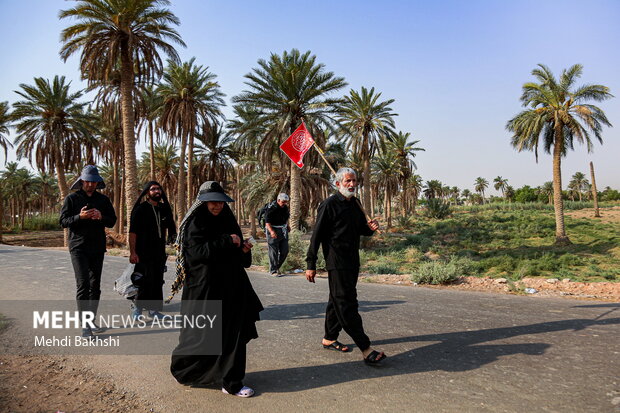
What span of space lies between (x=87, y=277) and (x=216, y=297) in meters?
2.35

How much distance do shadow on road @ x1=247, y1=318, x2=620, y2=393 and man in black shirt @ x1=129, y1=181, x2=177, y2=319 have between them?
247 cm

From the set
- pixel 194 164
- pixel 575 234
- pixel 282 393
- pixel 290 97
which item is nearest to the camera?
pixel 282 393

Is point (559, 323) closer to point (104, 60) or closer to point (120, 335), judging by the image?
point (120, 335)

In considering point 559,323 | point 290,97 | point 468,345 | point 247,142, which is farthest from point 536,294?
point 247,142

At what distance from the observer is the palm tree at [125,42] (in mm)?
17688

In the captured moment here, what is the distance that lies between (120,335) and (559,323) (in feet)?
18.6

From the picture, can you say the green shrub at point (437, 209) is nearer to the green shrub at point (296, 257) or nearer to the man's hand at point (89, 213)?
the green shrub at point (296, 257)

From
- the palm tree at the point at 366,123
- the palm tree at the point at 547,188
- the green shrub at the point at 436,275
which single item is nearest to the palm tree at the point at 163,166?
the palm tree at the point at 366,123

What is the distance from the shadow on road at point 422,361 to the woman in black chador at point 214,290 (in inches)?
14.0

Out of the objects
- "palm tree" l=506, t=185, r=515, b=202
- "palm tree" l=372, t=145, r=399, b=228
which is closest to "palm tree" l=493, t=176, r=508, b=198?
"palm tree" l=506, t=185, r=515, b=202

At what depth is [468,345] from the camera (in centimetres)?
442

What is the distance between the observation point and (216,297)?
347 cm

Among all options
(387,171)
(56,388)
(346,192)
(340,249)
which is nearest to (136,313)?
(56,388)

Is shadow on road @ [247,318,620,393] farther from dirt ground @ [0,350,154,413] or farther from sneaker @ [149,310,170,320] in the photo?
sneaker @ [149,310,170,320]
